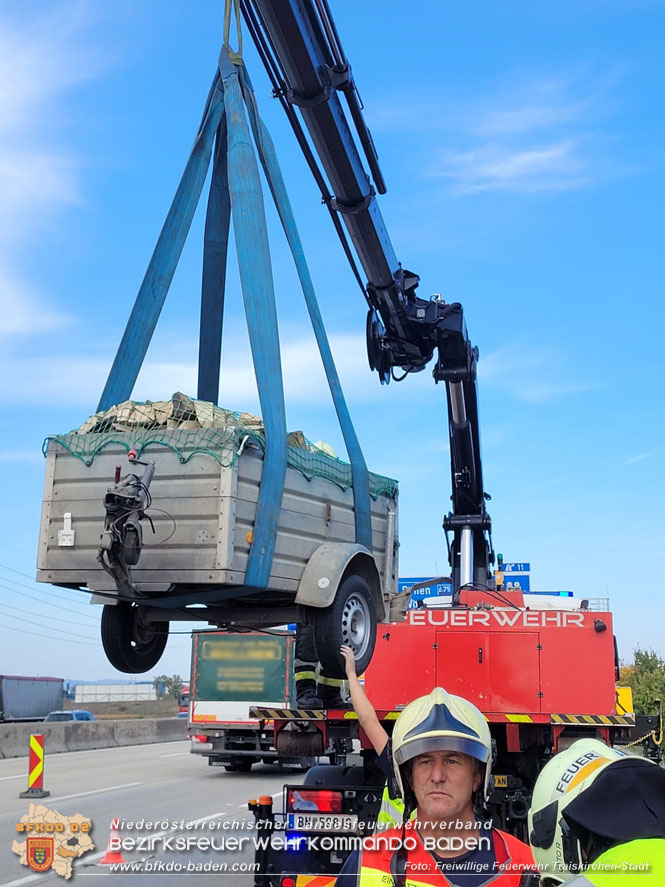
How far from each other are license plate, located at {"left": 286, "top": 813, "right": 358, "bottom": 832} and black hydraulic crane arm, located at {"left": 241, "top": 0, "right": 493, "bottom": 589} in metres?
6.57

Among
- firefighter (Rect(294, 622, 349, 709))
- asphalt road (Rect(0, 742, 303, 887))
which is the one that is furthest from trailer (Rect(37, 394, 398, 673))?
asphalt road (Rect(0, 742, 303, 887))

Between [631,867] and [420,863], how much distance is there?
2.40 ft

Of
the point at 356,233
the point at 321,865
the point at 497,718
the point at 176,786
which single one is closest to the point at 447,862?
the point at 321,865

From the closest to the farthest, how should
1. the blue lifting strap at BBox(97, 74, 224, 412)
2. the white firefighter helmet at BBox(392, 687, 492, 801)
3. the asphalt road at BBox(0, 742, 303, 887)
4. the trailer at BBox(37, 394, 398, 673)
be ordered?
the white firefighter helmet at BBox(392, 687, 492, 801)
the trailer at BBox(37, 394, 398, 673)
the blue lifting strap at BBox(97, 74, 224, 412)
the asphalt road at BBox(0, 742, 303, 887)

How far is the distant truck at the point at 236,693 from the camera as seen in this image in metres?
16.1

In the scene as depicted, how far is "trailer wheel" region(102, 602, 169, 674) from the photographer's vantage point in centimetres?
675

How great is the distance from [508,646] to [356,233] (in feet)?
19.8

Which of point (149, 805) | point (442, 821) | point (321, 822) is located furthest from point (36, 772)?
point (442, 821)

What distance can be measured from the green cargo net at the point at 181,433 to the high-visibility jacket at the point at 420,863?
11.0 feet

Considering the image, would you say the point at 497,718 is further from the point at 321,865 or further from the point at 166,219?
the point at 166,219

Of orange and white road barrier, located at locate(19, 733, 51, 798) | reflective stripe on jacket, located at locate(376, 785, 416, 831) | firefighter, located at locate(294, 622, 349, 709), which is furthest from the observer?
orange and white road barrier, located at locate(19, 733, 51, 798)

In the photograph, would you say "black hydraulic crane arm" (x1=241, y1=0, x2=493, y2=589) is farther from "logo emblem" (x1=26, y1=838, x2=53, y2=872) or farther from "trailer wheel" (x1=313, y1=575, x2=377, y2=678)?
"logo emblem" (x1=26, y1=838, x2=53, y2=872)

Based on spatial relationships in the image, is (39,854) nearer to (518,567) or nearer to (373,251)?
(373,251)

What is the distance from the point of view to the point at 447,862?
2439mm
